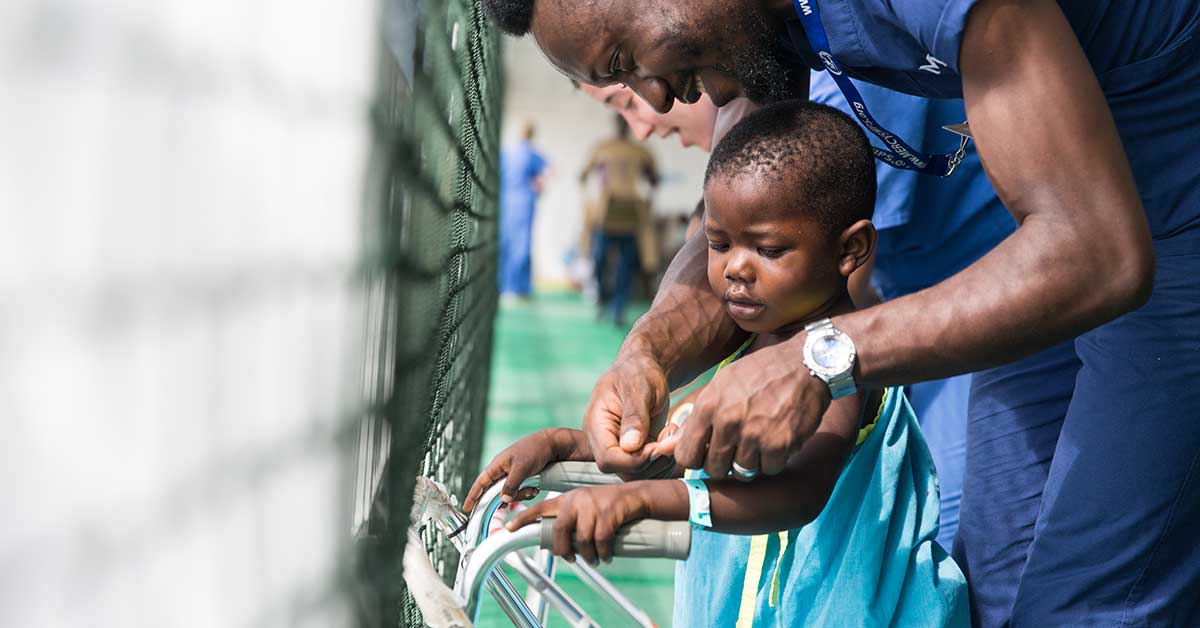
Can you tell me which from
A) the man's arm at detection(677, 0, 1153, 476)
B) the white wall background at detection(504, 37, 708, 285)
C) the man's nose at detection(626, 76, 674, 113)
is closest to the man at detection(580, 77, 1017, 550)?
the man's nose at detection(626, 76, 674, 113)

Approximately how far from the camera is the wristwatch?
1.34m

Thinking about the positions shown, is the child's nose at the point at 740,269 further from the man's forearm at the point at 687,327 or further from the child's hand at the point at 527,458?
the child's hand at the point at 527,458

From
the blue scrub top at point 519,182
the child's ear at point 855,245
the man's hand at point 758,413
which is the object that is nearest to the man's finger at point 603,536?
the man's hand at point 758,413

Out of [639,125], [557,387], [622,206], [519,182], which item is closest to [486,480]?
[639,125]

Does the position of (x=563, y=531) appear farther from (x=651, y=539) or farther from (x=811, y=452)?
(x=811, y=452)

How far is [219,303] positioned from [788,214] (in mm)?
780

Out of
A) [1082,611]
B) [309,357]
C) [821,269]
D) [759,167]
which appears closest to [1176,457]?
[1082,611]

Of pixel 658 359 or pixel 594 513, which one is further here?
pixel 658 359

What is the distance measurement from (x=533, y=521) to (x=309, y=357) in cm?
55

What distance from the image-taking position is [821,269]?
174 centimetres

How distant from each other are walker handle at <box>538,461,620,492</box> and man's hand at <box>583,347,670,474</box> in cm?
4

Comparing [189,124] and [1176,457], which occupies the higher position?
[189,124]

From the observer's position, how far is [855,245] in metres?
1.78

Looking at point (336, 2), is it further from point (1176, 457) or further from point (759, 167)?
point (1176, 457)
